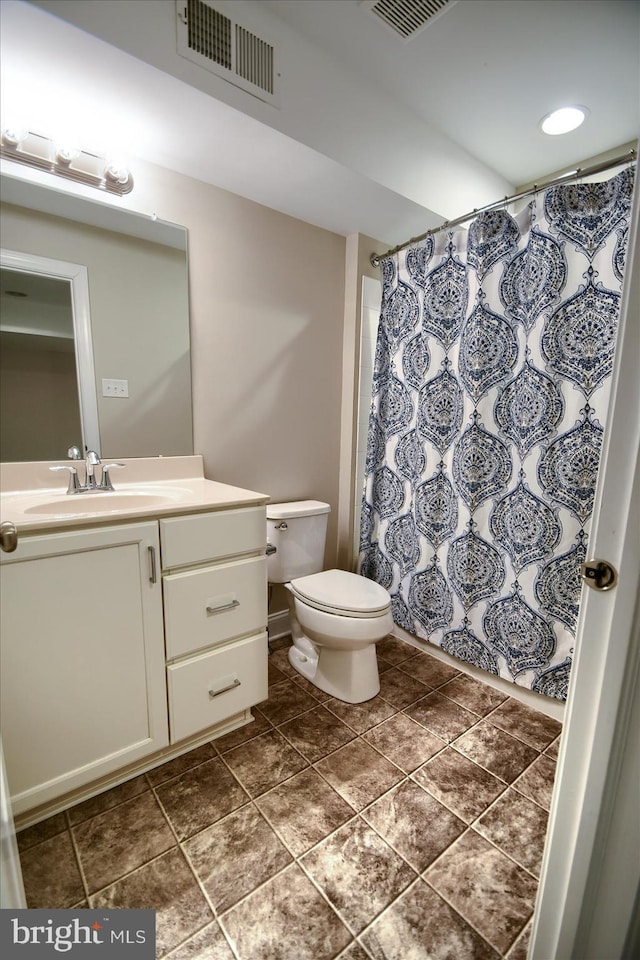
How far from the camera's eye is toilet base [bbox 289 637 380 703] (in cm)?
169

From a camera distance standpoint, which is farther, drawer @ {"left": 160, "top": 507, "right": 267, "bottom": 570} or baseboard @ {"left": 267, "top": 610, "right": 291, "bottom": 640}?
baseboard @ {"left": 267, "top": 610, "right": 291, "bottom": 640}

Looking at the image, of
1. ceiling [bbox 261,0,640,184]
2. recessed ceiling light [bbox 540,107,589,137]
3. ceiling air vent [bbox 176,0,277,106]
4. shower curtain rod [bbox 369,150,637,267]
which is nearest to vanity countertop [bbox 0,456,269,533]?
ceiling air vent [bbox 176,0,277,106]

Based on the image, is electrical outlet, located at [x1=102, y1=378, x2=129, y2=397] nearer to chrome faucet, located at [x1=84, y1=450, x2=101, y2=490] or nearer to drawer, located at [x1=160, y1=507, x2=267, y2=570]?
chrome faucet, located at [x1=84, y1=450, x2=101, y2=490]

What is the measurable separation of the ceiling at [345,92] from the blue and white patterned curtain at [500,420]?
405mm

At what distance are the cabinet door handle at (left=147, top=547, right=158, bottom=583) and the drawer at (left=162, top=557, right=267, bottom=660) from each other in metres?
0.03

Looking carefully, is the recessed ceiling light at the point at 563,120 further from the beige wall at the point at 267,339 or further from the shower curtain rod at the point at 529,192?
the beige wall at the point at 267,339

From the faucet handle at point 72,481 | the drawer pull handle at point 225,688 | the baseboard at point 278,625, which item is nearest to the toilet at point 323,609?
the baseboard at point 278,625

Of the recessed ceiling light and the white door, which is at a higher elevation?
the recessed ceiling light

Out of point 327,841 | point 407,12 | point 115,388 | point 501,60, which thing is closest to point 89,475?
point 115,388

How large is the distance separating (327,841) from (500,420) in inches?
58.7

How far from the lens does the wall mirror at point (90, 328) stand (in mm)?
1372

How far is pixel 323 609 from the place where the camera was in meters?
1.63

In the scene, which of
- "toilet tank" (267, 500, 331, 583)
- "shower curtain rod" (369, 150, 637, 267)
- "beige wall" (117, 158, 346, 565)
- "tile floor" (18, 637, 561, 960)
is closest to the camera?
"tile floor" (18, 637, 561, 960)

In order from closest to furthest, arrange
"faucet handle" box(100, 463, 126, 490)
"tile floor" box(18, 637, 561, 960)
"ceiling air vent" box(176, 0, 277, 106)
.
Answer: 1. "tile floor" box(18, 637, 561, 960)
2. "ceiling air vent" box(176, 0, 277, 106)
3. "faucet handle" box(100, 463, 126, 490)
